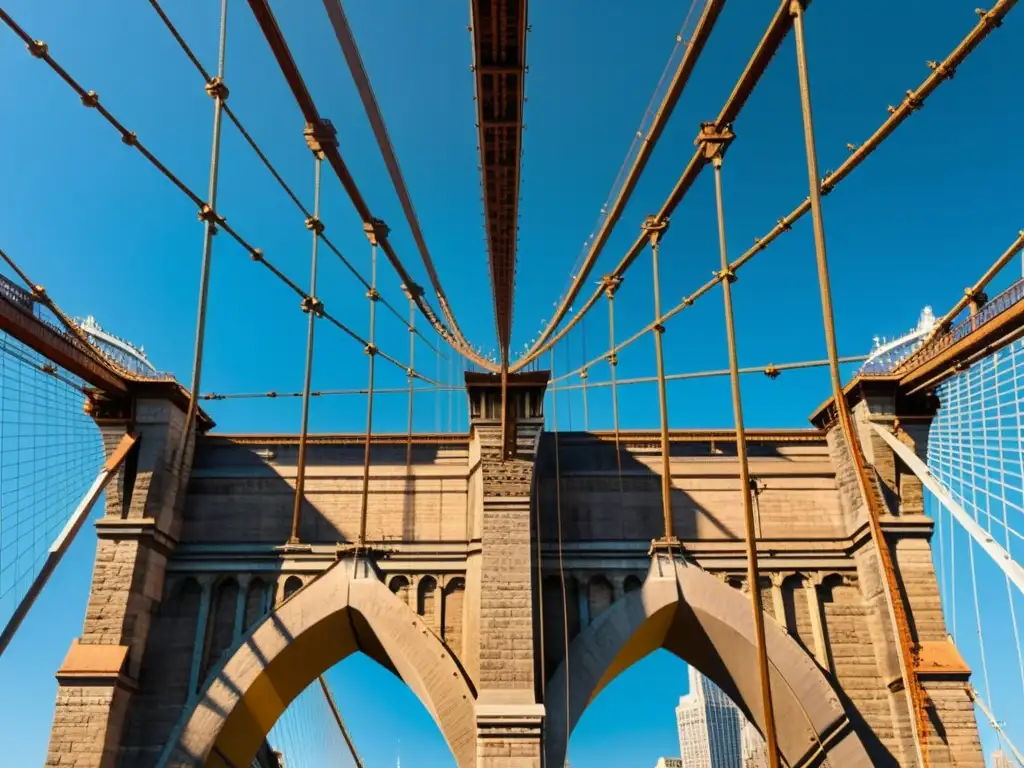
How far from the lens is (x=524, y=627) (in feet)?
66.1

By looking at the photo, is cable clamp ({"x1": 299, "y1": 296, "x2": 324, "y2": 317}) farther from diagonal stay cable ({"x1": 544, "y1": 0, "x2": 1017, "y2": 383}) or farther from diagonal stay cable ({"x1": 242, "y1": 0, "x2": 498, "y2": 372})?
diagonal stay cable ({"x1": 544, "y1": 0, "x2": 1017, "y2": 383})

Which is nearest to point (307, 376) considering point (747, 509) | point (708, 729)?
point (747, 509)

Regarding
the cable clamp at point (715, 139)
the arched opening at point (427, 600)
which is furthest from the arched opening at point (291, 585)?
the cable clamp at point (715, 139)

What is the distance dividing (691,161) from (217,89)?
8893mm

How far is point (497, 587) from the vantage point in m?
20.5

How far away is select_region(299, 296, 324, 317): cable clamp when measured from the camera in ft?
75.5

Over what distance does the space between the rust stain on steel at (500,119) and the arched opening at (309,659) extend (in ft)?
24.7

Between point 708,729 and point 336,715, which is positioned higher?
point 708,729

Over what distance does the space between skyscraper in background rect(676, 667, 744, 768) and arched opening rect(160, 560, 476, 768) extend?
15840 centimetres

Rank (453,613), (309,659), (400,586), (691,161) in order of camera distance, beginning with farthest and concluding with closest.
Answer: (309,659), (400,586), (453,613), (691,161)

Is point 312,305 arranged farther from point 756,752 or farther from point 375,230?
point 756,752

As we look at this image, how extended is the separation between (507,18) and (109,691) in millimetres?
15599

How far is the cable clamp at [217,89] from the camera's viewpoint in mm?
17922

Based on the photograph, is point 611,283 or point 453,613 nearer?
point 453,613
